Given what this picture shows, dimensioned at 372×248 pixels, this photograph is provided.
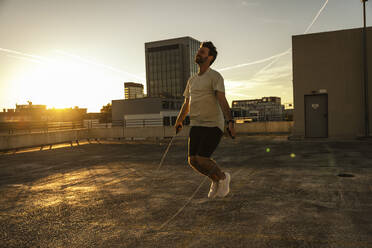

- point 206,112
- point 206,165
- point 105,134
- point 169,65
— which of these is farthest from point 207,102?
point 169,65

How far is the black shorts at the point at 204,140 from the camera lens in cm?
367

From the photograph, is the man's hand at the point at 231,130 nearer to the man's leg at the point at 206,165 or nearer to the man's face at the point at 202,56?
the man's leg at the point at 206,165

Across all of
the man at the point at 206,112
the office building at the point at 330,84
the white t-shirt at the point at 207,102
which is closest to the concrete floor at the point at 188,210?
the man at the point at 206,112

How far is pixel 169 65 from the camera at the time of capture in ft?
451

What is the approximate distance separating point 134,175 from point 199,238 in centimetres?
408

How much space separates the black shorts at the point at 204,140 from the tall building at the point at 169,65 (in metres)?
129

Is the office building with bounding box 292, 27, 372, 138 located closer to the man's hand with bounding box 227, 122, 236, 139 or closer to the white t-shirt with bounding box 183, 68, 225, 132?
the white t-shirt with bounding box 183, 68, 225, 132

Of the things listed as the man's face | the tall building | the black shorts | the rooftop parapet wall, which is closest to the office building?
the rooftop parapet wall

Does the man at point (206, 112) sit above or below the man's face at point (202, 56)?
below

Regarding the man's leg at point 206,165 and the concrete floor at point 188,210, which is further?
the man's leg at point 206,165

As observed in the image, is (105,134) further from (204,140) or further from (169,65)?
(169,65)

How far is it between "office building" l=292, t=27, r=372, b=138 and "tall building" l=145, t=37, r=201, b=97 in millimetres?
117459

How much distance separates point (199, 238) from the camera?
9.74 feet

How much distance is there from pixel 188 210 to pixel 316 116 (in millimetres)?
13594
